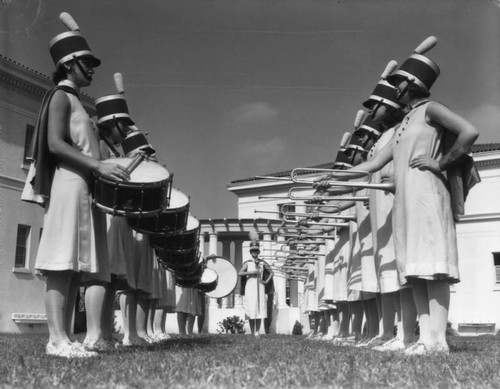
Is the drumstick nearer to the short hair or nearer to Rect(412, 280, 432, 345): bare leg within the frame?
the short hair

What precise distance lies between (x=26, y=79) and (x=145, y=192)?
73.3 ft

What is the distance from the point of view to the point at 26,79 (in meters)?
25.8

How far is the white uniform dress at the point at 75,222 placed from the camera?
5379mm

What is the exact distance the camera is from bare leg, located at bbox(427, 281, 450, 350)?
5789 mm

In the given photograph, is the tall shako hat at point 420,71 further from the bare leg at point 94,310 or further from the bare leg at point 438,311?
the bare leg at point 94,310

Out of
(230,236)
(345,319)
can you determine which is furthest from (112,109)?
(230,236)

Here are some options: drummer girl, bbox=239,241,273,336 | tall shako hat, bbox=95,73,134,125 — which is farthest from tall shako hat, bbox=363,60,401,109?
drummer girl, bbox=239,241,273,336

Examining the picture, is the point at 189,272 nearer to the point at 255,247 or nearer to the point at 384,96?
the point at 384,96

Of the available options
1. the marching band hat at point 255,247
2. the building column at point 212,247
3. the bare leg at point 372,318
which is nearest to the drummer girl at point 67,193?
the bare leg at point 372,318

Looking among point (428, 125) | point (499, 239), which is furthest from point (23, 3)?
point (499, 239)

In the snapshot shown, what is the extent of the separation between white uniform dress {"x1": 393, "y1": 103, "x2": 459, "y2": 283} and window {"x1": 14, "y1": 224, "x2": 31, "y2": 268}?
874 inches

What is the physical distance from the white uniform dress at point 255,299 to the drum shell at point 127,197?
16.9m

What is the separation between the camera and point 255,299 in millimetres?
22672

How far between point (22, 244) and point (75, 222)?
21.9 metres
